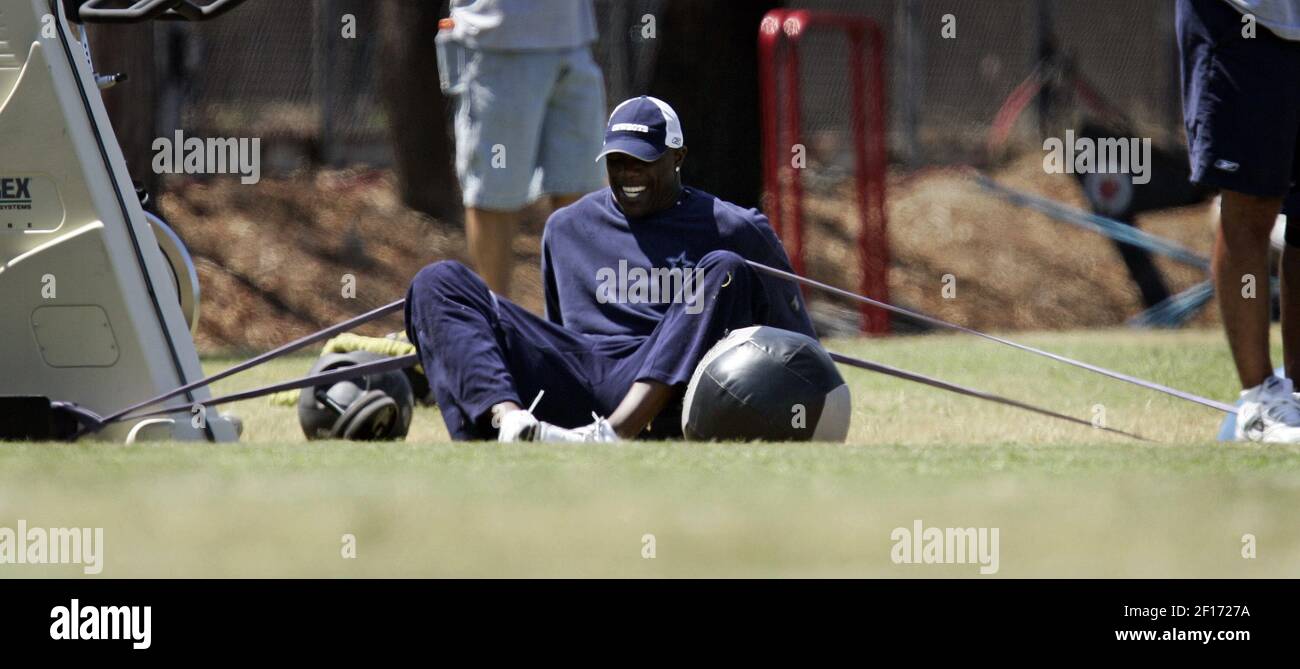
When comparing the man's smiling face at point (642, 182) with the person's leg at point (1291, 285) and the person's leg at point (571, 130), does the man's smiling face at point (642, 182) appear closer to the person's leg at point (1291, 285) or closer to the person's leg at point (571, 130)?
the person's leg at point (571, 130)

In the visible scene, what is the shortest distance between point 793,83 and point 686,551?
10616mm

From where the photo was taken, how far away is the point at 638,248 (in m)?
7.03

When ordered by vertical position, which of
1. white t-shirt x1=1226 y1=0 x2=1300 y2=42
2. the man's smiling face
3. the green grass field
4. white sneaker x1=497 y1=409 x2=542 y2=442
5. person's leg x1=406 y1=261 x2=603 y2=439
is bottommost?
the green grass field

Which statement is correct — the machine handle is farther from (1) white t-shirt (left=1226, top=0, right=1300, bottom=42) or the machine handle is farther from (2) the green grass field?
(1) white t-shirt (left=1226, top=0, right=1300, bottom=42)

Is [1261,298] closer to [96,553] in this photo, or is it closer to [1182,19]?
[1182,19]

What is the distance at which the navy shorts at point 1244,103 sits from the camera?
6.68 meters

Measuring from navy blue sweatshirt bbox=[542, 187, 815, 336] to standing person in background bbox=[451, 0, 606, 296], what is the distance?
1.33m

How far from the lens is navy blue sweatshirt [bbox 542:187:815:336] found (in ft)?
22.9

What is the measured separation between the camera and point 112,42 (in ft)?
47.3

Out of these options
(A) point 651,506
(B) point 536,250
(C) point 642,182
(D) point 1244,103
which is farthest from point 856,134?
(A) point 651,506

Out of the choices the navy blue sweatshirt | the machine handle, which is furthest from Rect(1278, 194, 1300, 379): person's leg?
the machine handle

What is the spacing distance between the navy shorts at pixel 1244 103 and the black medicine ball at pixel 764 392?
1.59 metres

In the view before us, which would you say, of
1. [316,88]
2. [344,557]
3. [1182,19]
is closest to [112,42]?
[316,88]

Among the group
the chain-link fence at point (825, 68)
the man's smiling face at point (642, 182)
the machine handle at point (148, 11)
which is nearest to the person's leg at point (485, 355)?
the man's smiling face at point (642, 182)
